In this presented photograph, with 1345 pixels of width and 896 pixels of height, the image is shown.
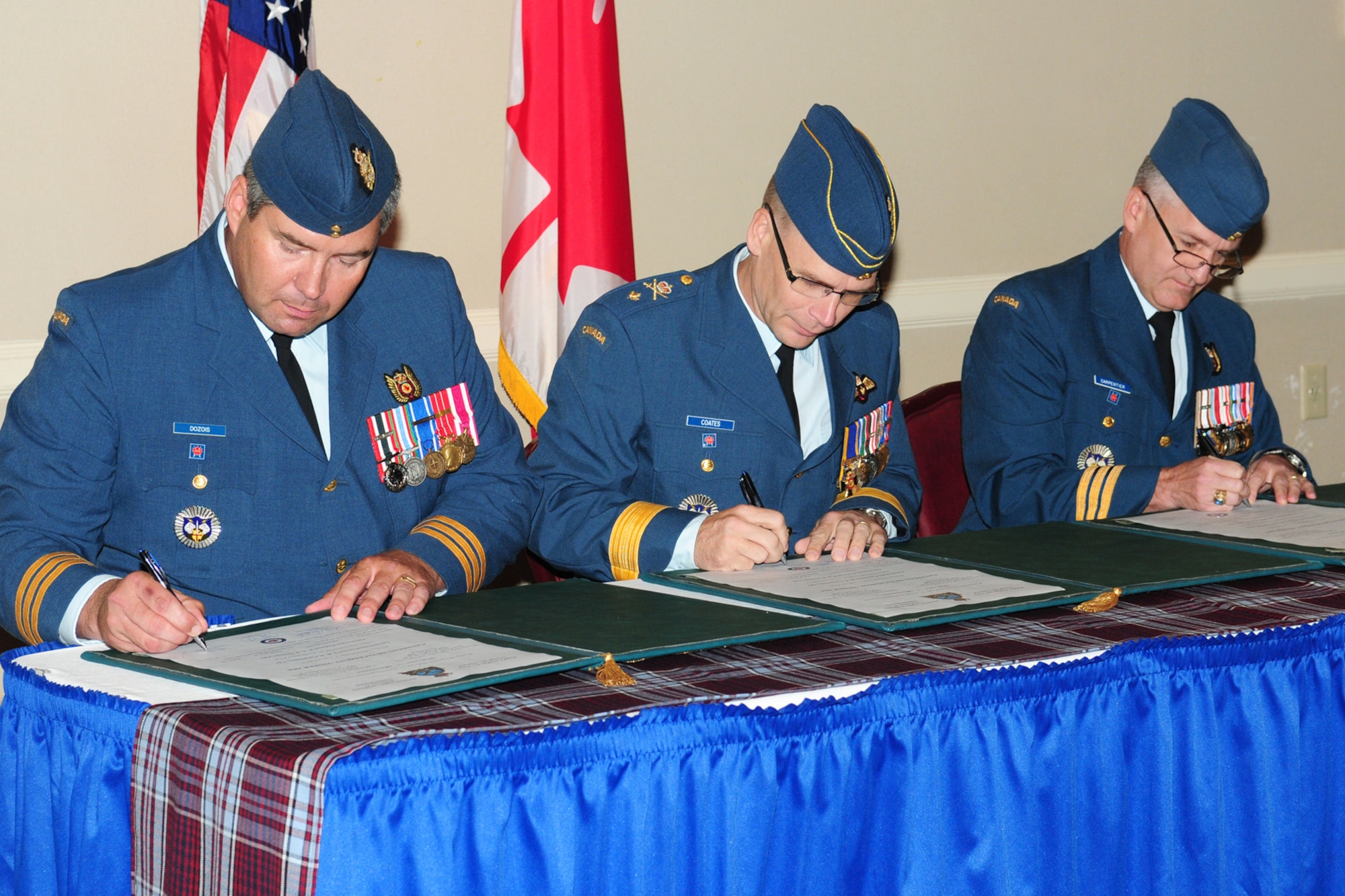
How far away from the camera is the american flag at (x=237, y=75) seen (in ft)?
9.96

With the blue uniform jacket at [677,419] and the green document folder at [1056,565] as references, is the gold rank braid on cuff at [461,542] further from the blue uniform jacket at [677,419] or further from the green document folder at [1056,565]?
the green document folder at [1056,565]

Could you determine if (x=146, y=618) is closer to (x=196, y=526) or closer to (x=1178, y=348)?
(x=196, y=526)

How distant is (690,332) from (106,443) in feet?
3.19

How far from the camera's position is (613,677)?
1652 mm

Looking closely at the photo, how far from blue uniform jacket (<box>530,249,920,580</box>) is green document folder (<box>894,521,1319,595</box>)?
0.84 ft

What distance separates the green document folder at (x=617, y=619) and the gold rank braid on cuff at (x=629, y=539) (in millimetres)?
269

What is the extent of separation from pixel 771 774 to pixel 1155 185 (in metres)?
1.85

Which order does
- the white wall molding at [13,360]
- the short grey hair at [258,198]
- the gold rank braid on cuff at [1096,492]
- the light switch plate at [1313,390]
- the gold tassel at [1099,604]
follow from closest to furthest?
the gold tassel at [1099,604]
the short grey hair at [258,198]
the gold rank braid on cuff at [1096,492]
the white wall molding at [13,360]
the light switch plate at [1313,390]

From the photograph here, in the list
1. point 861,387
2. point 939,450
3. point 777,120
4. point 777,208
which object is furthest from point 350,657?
point 777,120

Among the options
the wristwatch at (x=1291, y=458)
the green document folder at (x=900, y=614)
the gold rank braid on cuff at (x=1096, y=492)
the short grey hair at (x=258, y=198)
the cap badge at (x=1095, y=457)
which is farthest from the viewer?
the cap badge at (x=1095, y=457)

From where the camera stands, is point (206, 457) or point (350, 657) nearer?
point (350, 657)

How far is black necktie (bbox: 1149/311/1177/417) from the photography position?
Answer: 10.1 feet

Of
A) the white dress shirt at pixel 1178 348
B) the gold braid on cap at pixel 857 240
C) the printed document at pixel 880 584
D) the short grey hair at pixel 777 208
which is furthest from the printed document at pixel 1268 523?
the short grey hair at pixel 777 208

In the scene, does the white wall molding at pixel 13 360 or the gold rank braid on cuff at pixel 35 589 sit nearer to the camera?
the gold rank braid on cuff at pixel 35 589
